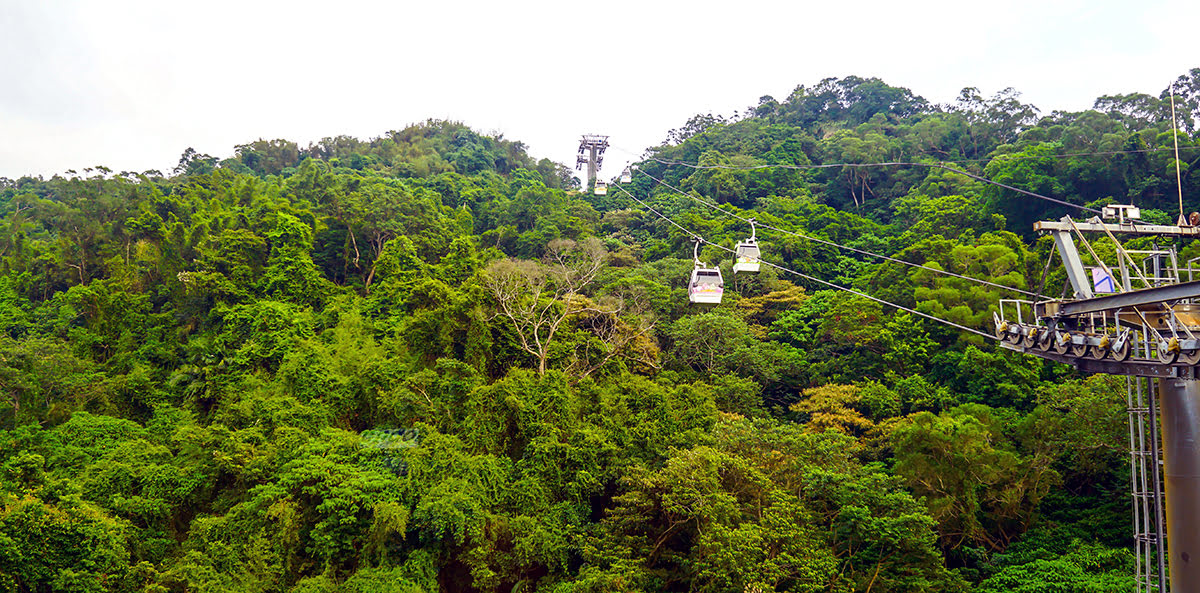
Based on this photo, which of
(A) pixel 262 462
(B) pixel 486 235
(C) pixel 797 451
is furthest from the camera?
(B) pixel 486 235

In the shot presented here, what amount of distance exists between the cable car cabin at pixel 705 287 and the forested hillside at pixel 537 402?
2.31 meters

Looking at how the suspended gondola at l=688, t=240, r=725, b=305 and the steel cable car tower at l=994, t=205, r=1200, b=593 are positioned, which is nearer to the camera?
the steel cable car tower at l=994, t=205, r=1200, b=593

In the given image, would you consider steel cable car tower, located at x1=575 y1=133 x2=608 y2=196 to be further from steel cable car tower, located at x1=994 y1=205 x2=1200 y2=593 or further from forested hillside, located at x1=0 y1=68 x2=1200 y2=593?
steel cable car tower, located at x1=994 y1=205 x2=1200 y2=593

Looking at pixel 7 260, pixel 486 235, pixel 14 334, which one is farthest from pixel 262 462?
pixel 7 260

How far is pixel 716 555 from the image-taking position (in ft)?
42.0

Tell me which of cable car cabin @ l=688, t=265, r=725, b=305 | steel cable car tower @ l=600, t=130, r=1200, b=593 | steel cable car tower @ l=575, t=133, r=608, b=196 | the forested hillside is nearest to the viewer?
steel cable car tower @ l=600, t=130, r=1200, b=593

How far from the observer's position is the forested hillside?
13.7 m

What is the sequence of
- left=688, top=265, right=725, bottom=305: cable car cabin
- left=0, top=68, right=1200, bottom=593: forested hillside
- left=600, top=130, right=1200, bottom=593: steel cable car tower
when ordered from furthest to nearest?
left=688, top=265, right=725, bottom=305: cable car cabin
left=0, top=68, right=1200, bottom=593: forested hillside
left=600, top=130, right=1200, bottom=593: steel cable car tower

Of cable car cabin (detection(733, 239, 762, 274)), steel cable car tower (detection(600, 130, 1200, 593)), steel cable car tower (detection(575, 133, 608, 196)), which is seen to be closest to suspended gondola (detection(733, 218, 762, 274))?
cable car cabin (detection(733, 239, 762, 274))

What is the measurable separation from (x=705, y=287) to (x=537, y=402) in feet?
13.6

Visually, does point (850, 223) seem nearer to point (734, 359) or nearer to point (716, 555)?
point (734, 359)

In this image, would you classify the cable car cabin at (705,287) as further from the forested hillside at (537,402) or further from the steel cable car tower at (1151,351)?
the steel cable car tower at (1151,351)

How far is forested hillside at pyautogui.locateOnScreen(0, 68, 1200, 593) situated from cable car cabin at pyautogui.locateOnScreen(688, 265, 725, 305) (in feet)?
7.57

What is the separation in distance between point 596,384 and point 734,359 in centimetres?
457
